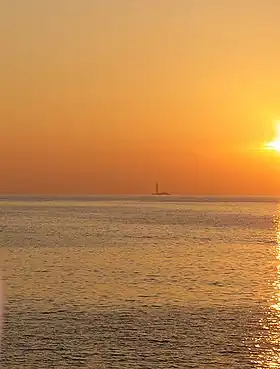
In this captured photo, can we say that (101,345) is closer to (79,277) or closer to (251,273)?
(79,277)

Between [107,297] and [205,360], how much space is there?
67.7 feet

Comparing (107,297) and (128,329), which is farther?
(107,297)

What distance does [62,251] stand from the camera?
101812 mm

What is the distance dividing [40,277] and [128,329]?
88.3 feet

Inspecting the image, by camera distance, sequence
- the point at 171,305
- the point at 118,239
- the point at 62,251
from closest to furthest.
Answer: the point at 171,305 < the point at 62,251 < the point at 118,239

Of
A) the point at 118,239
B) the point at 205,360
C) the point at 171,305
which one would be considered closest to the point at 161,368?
the point at 205,360

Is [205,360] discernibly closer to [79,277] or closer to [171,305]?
[171,305]

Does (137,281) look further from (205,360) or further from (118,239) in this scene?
(118,239)

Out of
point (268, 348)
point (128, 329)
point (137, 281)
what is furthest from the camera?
point (137, 281)

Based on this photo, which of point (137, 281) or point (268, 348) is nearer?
point (268, 348)

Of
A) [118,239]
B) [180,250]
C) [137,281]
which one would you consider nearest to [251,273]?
[137,281]

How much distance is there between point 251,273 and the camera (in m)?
78.2

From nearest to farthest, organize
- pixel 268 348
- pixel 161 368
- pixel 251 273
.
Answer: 1. pixel 161 368
2. pixel 268 348
3. pixel 251 273

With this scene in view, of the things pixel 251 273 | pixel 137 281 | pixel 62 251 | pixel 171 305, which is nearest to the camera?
pixel 171 305
